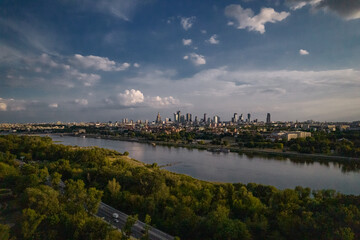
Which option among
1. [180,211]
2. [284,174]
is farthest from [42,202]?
[284,174]

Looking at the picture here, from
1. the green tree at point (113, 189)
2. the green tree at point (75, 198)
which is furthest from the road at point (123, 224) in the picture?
the green tree at point (75, 198)

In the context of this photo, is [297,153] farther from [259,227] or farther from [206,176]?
[259,227]

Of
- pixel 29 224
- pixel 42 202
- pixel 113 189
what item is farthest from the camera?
pixel 113 189

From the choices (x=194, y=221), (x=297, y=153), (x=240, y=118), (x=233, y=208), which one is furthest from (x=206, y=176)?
(x=240, y=118)

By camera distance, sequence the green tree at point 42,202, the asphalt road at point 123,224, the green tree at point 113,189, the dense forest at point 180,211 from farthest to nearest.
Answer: the green tree at point 113,189 → the green tree at point 42,202 → the asphalt road at point 123,224 → the dense forest at point 180,211

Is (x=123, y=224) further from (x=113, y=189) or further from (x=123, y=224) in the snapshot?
(x=113, y=189)

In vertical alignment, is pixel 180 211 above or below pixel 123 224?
above

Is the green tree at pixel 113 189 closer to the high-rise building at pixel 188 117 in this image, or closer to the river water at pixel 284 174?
the river water at pixel 284 174

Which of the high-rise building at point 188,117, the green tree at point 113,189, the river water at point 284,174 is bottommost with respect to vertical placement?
the river water at point 284,174

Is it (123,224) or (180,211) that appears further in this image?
(123,224)
